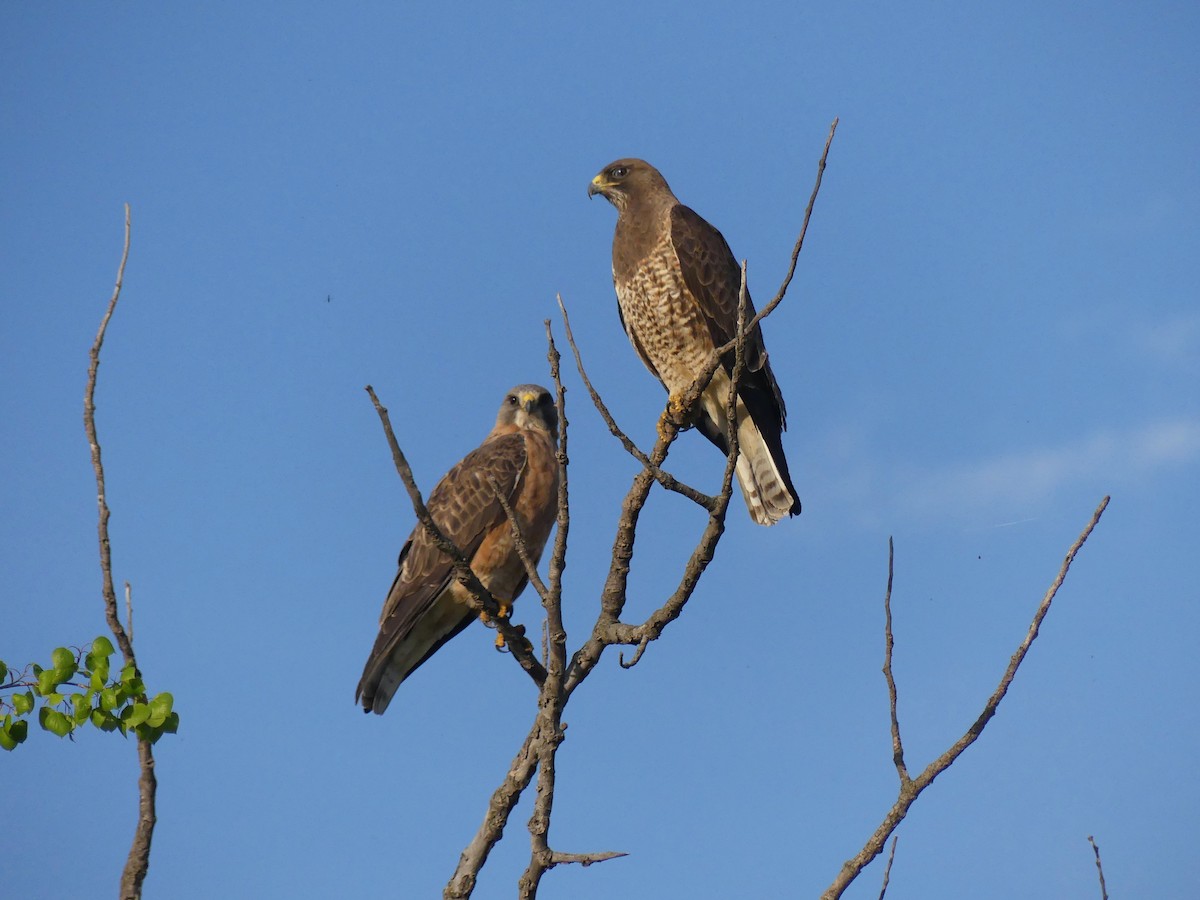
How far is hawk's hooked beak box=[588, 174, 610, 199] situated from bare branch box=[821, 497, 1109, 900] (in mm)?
4669

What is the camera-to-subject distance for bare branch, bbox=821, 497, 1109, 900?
3.23 metres

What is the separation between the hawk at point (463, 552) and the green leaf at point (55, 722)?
2.35m

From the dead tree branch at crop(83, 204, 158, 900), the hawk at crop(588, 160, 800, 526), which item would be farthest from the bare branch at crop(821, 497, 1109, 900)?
the hawk at crop(588, 160, 800, 526)

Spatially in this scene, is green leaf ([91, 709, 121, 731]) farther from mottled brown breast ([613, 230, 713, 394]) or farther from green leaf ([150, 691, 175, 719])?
mottled brown breast ([613, 230, 713, 394])

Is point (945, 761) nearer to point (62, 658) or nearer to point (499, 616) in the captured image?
point (499, 616)

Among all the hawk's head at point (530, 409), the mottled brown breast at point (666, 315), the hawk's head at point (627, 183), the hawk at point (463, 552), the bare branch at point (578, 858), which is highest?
the hawk's head at point (627, 183)

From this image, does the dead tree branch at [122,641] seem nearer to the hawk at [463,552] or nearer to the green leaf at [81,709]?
the green leaf at [81,709]

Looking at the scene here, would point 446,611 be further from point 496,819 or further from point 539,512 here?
point 496,819

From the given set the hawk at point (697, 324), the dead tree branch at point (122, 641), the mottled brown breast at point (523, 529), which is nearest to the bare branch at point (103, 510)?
the dead tree branch at point (122, 641)

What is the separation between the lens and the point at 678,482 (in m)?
3.88

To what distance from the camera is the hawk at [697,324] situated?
21.4 feet

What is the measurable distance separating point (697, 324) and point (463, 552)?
2.38m

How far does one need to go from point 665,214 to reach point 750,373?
48.6 inches

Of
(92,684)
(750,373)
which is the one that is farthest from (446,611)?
(92,684)
